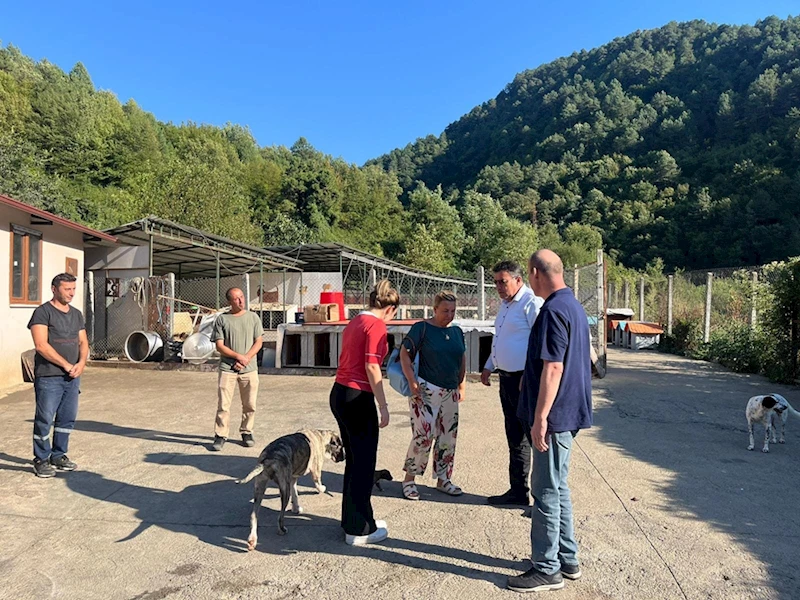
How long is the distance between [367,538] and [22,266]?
9673 millimetres

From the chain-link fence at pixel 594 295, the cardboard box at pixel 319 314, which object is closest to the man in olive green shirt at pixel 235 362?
the cardboard box at pixel 319 314

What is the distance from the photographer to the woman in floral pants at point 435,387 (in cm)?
411

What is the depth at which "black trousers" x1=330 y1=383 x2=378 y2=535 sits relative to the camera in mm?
3305

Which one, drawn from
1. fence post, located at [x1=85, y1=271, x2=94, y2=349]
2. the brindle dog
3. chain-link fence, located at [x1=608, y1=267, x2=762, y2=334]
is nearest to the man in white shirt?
the brindle dog

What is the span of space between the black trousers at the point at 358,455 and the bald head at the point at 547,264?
1289 millimetres

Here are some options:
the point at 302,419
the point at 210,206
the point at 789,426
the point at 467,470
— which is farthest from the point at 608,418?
the point at 210,206

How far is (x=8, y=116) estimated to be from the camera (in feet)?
155

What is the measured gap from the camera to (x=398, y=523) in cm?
369

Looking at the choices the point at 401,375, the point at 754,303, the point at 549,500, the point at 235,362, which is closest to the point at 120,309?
the point at 235,362

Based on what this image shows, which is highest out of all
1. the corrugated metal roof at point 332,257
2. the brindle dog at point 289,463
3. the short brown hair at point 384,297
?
the corrugated metal roof at point 332,257

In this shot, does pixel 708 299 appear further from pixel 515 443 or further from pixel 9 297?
pixel 9 297

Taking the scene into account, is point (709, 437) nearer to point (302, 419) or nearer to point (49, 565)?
point (302, 419)

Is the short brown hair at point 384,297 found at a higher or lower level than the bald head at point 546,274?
lower

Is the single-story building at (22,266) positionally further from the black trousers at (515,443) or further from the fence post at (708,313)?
the fence post at (708,313)
